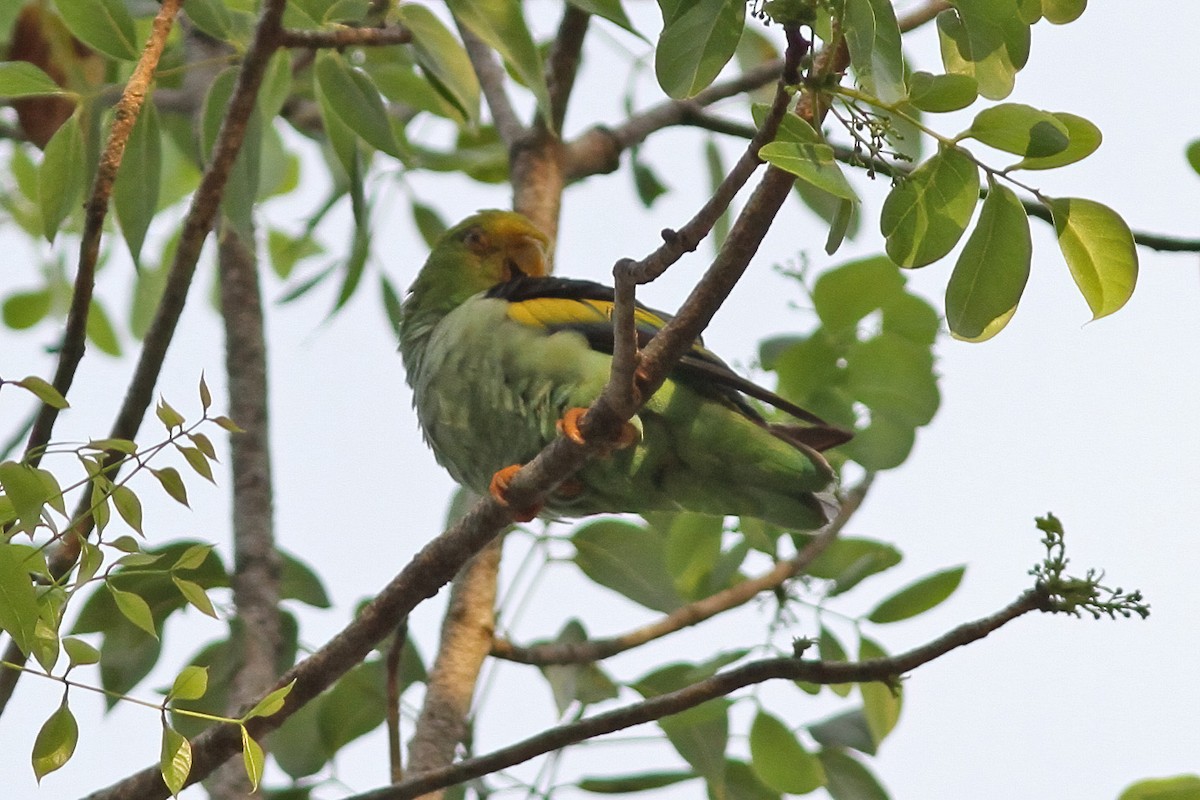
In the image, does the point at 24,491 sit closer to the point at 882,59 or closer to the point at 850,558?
the point at 882,59

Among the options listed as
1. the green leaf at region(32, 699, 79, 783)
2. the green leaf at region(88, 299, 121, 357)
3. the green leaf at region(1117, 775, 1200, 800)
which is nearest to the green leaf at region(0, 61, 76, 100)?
the green leaf at region(32, 699, 79, 783)

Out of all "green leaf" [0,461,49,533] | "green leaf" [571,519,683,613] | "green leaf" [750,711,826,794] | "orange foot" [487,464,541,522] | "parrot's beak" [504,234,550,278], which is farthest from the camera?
"parrot's beak" [504,234,550,278]

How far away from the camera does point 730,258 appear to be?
6.35 ft

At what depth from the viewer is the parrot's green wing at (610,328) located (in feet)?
9.33

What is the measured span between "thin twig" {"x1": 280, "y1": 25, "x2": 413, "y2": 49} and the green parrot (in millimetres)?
695

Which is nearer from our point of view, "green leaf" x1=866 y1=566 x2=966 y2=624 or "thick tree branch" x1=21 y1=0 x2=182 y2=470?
"thick tree branch" x1=21 y1=0 x2=182 y2=470

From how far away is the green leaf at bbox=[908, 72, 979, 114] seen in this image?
1.69 m

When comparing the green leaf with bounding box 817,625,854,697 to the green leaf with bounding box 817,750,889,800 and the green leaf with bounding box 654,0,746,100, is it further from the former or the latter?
the green leaf with bounding box 654,0,746,100

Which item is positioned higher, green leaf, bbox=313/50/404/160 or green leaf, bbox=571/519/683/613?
green leaf, bbox=313/50/404/160

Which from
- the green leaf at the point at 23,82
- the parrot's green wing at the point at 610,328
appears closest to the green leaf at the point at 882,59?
the parrot's green wing at the point at 610,328

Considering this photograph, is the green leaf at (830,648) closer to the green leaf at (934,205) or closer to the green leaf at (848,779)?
the green leaf at (848,779)

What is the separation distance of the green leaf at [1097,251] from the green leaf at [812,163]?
372 mm

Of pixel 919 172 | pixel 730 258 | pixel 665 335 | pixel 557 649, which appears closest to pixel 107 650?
pixel 557 649

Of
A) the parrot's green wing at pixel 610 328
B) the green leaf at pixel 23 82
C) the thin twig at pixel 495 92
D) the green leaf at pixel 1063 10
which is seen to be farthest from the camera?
the thin twig at pixel 495 92
